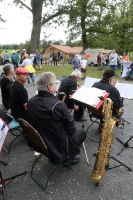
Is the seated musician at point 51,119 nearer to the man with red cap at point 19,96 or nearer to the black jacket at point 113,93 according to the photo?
the man with red cap at point 19,96

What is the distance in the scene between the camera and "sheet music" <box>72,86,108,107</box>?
2703 mm

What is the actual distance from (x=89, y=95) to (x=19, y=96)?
52.7 inches

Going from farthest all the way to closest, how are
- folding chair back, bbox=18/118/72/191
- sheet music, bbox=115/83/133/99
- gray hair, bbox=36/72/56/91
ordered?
sheet music, bbox=115/83/133/99 → gray hair, bbox=36/72/56/91 → folding chair back, bbox=18/118/72/191

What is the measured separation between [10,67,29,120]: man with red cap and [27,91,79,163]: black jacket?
1022mm

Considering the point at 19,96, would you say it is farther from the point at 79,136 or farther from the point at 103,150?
the point at 103,150

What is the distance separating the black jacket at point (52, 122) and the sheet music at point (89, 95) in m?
0.59

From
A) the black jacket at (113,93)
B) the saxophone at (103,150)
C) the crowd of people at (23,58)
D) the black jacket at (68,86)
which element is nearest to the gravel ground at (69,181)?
the saxophone at (103,150)

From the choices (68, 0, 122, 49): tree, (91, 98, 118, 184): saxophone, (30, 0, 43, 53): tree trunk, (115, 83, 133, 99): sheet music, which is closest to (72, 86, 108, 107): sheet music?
(91, 98, 118, 184): saxophone

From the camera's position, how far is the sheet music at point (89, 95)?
270cm

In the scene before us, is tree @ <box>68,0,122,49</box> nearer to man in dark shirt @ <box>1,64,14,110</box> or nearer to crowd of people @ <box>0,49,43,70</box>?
crowd of people @ <box>0,49,43,70</box>

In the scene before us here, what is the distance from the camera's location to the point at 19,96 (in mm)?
3270

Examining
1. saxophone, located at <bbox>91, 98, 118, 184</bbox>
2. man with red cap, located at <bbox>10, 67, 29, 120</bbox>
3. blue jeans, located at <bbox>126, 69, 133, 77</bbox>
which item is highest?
blue jeans, located at <bbox>126, 69, 133, 77</bbox>

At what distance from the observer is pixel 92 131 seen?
414cm

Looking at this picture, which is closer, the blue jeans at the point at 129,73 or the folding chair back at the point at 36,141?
the folding chair back at the point at 36,141
